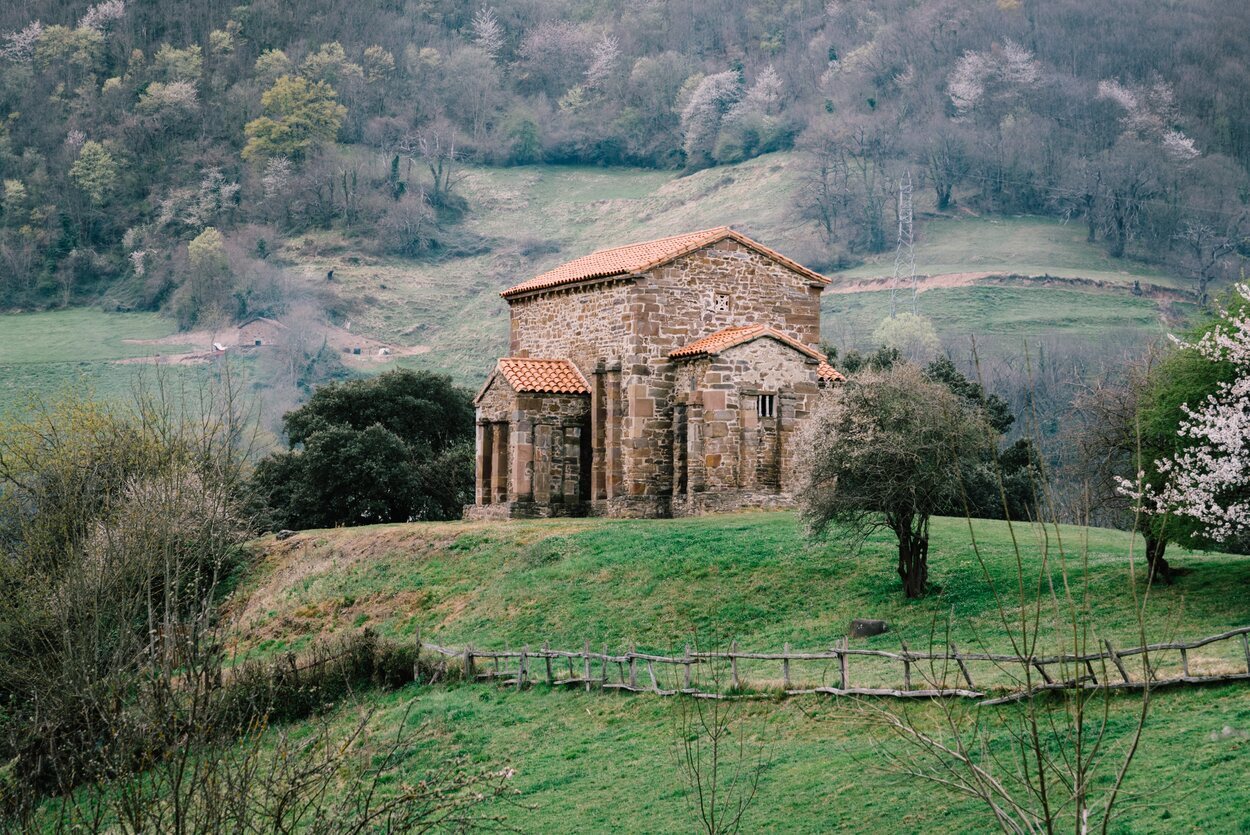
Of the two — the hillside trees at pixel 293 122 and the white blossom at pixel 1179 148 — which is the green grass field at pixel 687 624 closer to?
the white blossom at pixel 1179 148

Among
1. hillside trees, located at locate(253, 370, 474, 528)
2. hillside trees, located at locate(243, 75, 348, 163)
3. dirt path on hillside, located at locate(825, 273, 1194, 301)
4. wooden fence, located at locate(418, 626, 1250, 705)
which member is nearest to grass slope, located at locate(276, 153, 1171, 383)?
dirt path on hillside, located at locate(825, 273, 1194, 301)

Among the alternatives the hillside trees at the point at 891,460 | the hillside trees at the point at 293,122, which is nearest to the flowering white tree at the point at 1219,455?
the hillside trees at the point at 891,460

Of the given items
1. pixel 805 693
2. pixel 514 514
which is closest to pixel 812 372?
pixel 514 514

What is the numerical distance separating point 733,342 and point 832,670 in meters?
17.9

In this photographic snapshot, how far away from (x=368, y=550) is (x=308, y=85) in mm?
163484

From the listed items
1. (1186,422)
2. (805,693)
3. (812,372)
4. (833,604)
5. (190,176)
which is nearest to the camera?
(805,693)

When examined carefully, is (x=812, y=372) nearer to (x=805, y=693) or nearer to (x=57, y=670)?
(x=805, y=693)

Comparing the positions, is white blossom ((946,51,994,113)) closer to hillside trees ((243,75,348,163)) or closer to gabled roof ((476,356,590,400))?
hillside trees ((243,75,348,163))

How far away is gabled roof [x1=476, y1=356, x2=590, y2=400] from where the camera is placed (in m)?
46.5

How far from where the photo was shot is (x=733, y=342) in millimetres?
43156

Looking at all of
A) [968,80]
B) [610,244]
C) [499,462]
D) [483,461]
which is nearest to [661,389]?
[499,462]

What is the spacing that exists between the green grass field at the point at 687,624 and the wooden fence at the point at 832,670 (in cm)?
39

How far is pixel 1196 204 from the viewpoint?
16175 centimetres

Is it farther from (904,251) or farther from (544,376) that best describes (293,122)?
(544,376)
